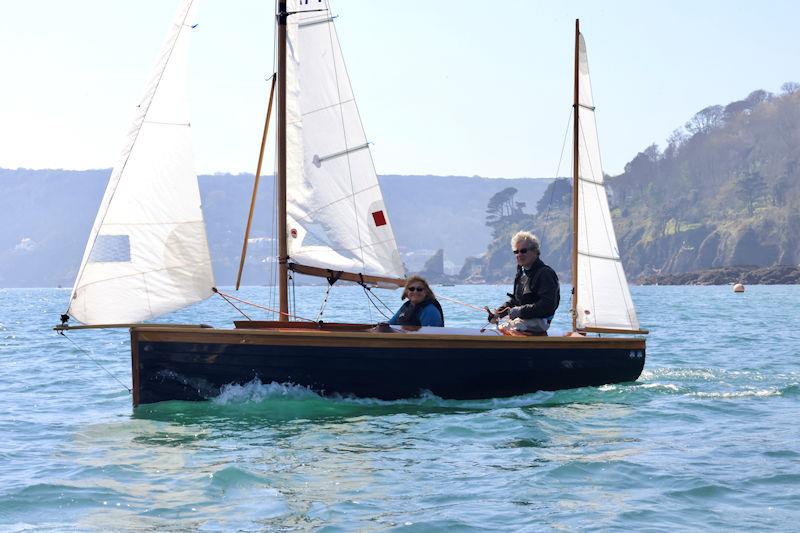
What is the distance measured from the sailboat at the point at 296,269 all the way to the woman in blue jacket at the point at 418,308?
1.05 ft

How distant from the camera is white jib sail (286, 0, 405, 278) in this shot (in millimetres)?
15516

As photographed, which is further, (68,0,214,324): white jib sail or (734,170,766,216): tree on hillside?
(734,170,766,216): tree on hillside

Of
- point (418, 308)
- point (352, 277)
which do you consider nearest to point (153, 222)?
point (352, 277)

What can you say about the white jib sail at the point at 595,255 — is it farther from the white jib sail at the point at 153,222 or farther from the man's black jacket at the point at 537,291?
the white jib sail at the point at 153,222

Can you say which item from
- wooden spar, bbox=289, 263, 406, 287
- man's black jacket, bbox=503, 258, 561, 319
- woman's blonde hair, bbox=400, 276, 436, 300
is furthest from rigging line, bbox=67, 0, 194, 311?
man's black jacket, bbox=503, 258, 561, 319

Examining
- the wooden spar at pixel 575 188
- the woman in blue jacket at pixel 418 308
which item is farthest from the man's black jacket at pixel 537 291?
the wooden spar at pixel 575 188

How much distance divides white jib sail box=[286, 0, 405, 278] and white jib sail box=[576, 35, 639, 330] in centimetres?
410

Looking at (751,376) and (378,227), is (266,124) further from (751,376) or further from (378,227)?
(751,376)

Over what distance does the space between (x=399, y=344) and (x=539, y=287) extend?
2.15 m

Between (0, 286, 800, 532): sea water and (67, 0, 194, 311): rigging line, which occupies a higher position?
(67, 0, 194, 311): rigging line

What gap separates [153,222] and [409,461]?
16.8 ft

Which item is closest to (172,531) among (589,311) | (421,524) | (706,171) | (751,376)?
(421,524)

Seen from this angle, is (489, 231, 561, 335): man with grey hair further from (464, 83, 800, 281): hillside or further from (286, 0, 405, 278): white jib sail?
(464, 83, 800, 281): hillside

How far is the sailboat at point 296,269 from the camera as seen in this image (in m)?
13.9
